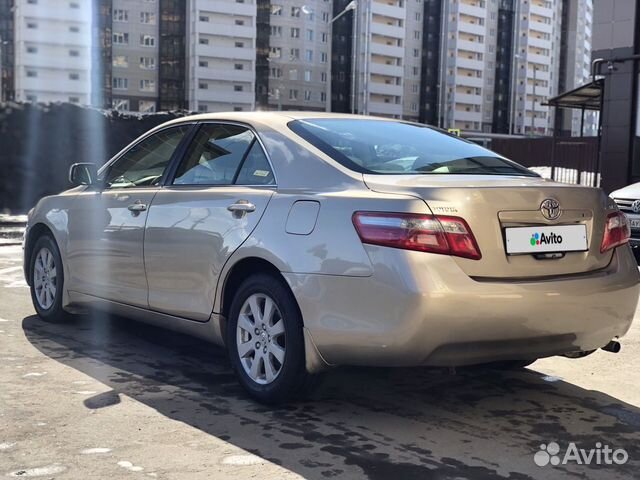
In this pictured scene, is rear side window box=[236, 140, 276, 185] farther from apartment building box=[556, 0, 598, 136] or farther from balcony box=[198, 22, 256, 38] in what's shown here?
apartment building box=[556, 0, 598, 136]

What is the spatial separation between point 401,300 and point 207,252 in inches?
53.2

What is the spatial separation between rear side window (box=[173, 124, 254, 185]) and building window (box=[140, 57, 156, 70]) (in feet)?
291

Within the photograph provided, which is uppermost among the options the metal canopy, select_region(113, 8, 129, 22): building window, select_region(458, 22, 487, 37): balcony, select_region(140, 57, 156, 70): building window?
select_region(458, 22, 487, 37): balcony

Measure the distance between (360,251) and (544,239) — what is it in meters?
0.89

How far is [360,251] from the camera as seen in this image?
364cm

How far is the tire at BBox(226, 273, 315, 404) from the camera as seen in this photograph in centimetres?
392

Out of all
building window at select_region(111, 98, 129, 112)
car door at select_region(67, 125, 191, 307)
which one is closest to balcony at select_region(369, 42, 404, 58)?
building window at select_region(111, 98, 129, 112)

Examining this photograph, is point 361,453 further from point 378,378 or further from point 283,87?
point 283,87

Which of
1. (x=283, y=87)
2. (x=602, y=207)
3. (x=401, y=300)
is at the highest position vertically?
(x=283, y=87)

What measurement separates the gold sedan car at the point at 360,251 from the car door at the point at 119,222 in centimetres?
3

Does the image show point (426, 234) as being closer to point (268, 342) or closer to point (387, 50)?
point (268, 342)

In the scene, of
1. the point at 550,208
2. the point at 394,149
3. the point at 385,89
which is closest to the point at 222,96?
the point at 385,89

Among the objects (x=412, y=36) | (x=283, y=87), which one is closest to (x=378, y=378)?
(x=283, y=87)

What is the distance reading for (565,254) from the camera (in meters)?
3.85
